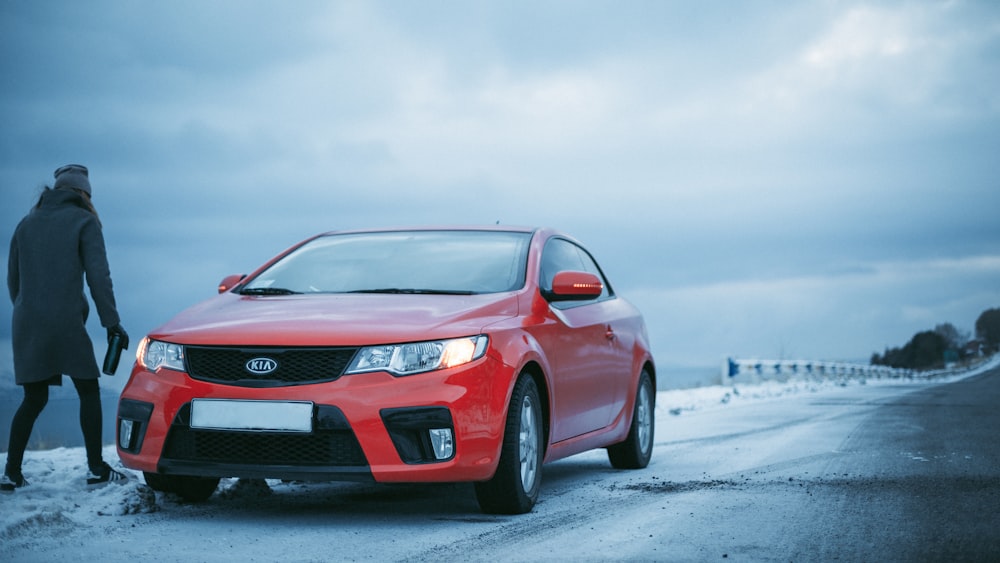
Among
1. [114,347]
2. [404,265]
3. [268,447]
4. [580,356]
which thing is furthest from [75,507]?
[580,356]

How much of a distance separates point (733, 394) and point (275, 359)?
59.6ft

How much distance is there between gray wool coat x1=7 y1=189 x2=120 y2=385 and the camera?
20.8ft

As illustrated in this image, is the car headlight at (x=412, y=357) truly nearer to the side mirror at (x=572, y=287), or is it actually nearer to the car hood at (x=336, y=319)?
the car hood at (x=336, y=319)

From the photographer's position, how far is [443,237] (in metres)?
7.20

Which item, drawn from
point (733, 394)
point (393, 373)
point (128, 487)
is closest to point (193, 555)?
point (393, 373)

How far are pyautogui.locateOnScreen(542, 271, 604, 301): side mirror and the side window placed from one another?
0.18m

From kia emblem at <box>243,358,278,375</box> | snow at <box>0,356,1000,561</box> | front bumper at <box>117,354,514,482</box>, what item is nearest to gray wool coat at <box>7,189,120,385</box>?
snow at <box>0,356,1000,561</box>

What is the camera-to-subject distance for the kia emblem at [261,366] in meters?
5.45

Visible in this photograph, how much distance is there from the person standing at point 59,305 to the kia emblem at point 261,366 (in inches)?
58.1

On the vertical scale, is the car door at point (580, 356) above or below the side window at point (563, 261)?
below

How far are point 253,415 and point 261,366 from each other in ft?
0.78

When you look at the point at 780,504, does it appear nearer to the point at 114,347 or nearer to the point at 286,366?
the point at 286,366

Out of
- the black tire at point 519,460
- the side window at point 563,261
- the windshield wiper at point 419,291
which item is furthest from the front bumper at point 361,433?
the side window at point 563,261

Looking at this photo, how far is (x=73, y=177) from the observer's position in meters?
6.65
